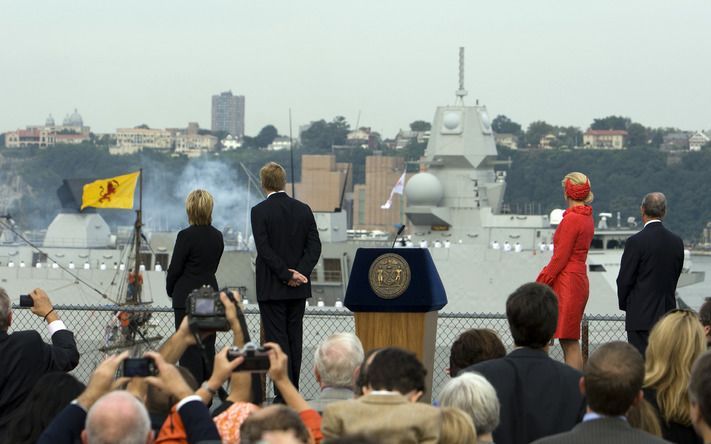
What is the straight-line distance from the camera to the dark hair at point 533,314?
6.96 meters

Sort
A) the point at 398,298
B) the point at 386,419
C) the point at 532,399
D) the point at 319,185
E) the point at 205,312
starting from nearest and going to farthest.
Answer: the point at 386,419 < the point at 205,312 < the point at 532,399 < the point at 398,298 < the point at 319,185

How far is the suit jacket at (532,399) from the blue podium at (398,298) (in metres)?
2.46

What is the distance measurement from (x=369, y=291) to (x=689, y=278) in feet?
95.4

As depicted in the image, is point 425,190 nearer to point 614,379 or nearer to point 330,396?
point 330,396

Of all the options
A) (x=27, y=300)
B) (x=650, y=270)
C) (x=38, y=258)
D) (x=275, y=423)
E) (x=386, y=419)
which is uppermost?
(x=650, y=270)

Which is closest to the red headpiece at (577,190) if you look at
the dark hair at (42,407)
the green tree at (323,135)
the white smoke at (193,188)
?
the dark hair at (42,407)

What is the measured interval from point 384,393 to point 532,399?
52.1 inches

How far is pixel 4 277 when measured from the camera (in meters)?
39.6

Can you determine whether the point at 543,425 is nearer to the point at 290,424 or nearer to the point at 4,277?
the point at 290,424

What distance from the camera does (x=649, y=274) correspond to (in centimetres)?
985

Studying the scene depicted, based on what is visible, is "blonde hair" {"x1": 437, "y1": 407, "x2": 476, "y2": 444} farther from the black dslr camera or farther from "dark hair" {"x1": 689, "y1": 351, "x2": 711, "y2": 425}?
the black dslr camera

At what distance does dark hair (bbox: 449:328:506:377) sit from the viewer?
735 centimetres

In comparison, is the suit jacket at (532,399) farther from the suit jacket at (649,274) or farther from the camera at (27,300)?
the suit jacket at (649,274)

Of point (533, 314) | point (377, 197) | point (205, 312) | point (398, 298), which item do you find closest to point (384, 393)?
point (205, 312)
